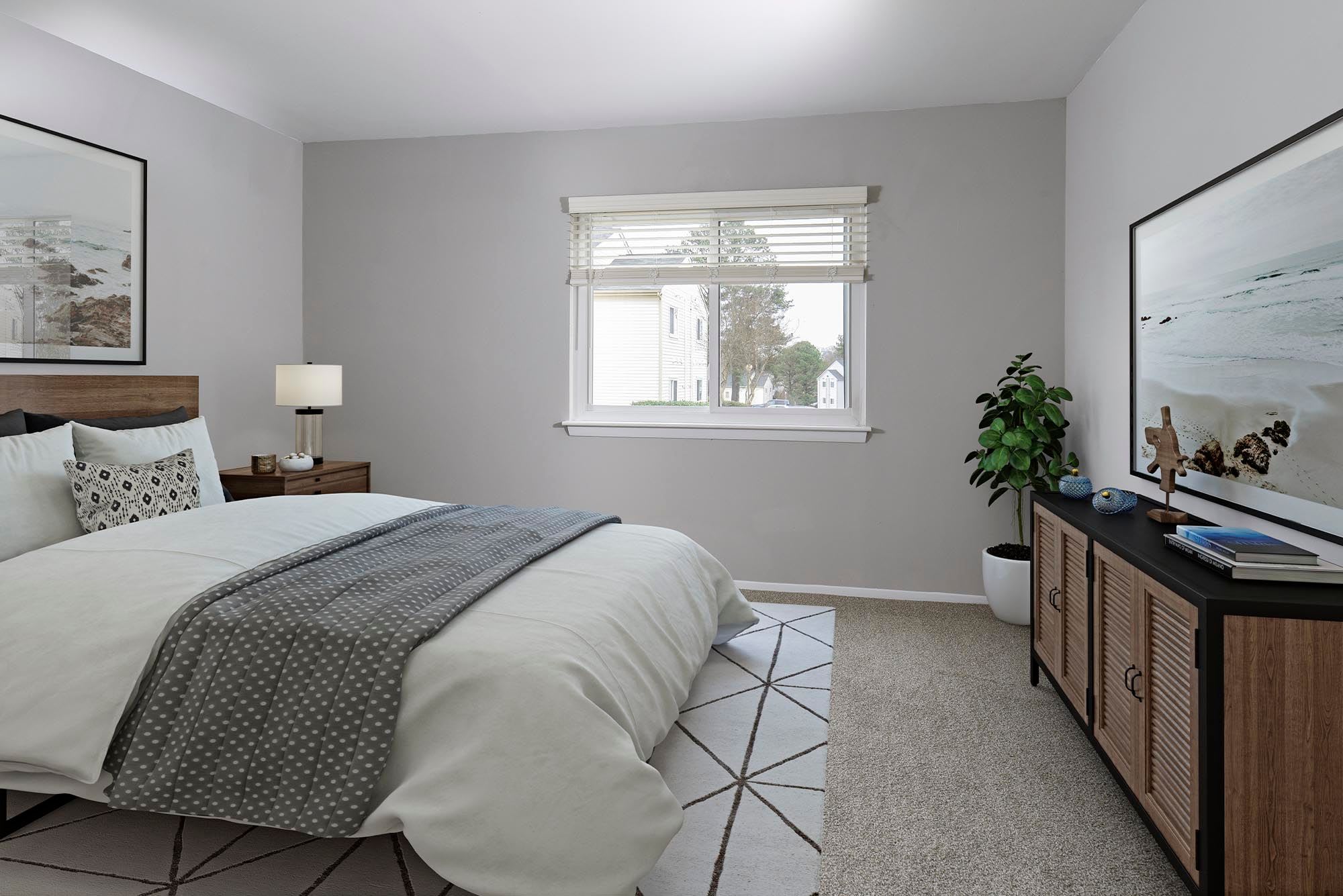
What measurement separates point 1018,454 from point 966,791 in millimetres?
1852

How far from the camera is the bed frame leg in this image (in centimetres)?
199

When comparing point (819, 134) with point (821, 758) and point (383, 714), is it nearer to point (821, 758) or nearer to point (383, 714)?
point (821, 758)

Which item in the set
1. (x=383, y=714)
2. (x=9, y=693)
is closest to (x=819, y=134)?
(x=383, y=714)

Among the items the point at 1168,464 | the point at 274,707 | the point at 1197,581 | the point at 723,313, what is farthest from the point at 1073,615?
the point at 723,313

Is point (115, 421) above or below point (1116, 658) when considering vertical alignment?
above

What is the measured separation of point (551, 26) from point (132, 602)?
8.35 feet

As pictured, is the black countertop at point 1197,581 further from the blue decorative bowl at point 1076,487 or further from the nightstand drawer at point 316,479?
the nightstand drawer at point 316,479

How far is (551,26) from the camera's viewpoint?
3.24 meters

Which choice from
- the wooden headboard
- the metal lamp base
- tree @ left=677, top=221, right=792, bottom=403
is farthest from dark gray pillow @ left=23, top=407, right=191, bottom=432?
tree @ left=677, top=221, right=792, bottom=403

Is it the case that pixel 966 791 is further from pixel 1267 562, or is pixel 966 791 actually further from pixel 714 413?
pixel 714 413

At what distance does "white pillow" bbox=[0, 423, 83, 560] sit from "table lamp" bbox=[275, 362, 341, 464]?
1.39m

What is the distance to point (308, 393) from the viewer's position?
13.6 ft

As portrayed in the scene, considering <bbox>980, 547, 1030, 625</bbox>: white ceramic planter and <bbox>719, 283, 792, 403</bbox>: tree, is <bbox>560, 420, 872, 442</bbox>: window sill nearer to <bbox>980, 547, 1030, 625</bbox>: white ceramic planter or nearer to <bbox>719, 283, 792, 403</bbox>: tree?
<bbox>719, 283, 792, 403</bbox>: tree

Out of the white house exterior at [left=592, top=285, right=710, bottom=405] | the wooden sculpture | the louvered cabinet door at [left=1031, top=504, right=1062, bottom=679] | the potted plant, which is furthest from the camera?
the white house exterior at [left=592, top=285, right=710, bottom=405]
